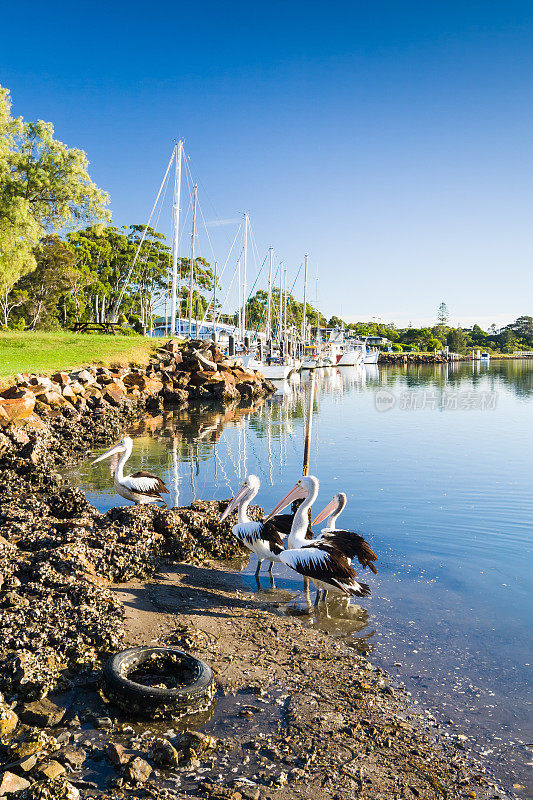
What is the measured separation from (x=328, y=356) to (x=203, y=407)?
62328 millimetres

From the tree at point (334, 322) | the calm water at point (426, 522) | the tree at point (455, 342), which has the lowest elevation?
the calm water at point (426, 522)

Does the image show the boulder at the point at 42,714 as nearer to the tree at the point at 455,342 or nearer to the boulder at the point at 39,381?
the boulder at the point at 39,381

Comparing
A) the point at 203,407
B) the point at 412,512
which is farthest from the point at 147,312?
the point at 412,512

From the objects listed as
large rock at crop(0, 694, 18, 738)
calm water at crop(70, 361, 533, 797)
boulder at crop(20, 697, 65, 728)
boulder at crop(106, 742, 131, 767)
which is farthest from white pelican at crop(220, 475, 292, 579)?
large rock at crop(0, 694, 18, 738)

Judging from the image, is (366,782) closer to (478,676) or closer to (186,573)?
(478,676)

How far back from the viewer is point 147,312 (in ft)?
259

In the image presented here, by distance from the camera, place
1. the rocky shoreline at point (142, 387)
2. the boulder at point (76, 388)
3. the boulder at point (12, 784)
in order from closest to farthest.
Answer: the boulder at point (12, 784) → the rocky shoreline at point (142, 387) → the boulder at point (76, 388)

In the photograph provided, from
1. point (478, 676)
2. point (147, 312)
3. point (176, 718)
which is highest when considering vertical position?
point (147, 312)

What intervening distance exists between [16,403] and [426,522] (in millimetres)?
12506

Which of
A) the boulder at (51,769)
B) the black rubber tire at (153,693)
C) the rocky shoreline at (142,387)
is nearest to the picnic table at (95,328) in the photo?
the rocky shoreline at (142,387)

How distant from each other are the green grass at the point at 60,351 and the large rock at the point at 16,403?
6.36 ft

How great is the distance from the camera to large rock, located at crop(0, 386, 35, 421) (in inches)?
672

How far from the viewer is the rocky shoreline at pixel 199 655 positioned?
4.05 meters

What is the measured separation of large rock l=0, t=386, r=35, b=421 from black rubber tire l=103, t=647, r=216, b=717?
13558mm
